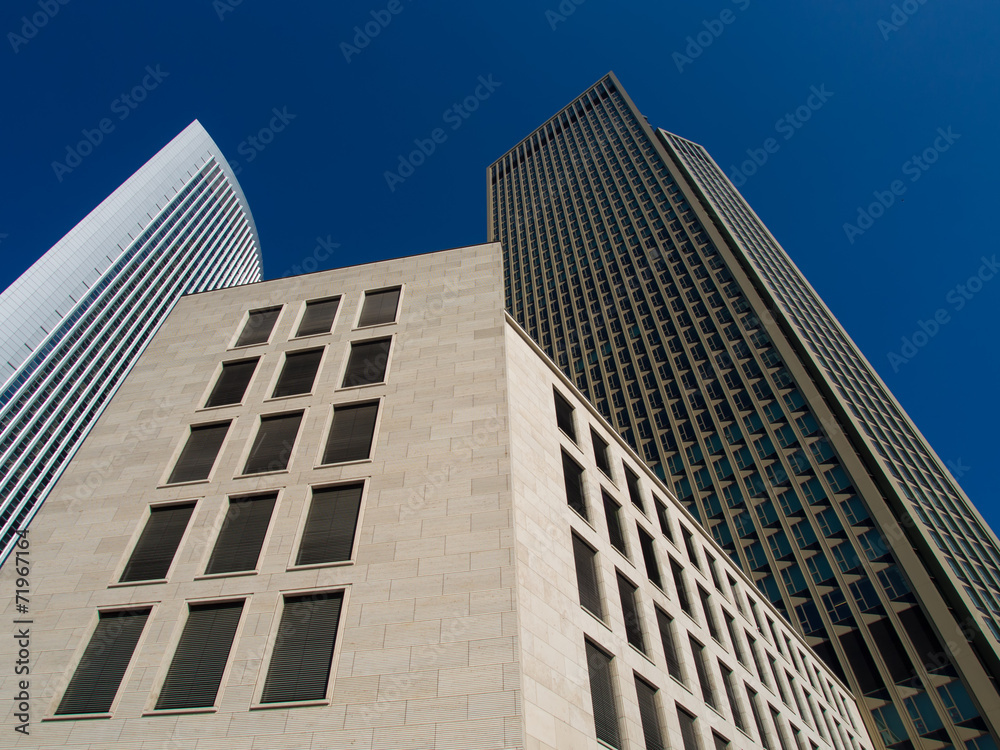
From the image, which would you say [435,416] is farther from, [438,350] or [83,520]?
[83,520]

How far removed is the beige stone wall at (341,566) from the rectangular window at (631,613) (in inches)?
287

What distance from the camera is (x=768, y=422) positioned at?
66.7 meters

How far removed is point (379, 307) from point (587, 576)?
14258mm

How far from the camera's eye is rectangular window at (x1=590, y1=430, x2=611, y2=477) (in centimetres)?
2567

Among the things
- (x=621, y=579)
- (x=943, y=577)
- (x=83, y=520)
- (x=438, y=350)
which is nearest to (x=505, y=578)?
(x=621, y=579)

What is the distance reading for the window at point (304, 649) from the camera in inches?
566

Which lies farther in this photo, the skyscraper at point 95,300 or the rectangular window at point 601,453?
the skyscraper at point 95,300

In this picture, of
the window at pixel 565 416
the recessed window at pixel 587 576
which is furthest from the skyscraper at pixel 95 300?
the recessed window at pixel 587 576

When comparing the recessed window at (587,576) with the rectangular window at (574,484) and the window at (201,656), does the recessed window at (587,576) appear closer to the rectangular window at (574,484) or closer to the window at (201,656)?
the rectangular window at (574,484)

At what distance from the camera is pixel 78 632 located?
16.6 m

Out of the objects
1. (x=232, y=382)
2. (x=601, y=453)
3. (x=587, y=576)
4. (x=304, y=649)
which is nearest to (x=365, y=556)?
(x=304, y=649)

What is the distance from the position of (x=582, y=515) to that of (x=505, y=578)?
682 cm

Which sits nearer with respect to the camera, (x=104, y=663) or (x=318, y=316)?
(x=104, y=663)

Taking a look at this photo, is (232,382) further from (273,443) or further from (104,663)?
(104,663)
